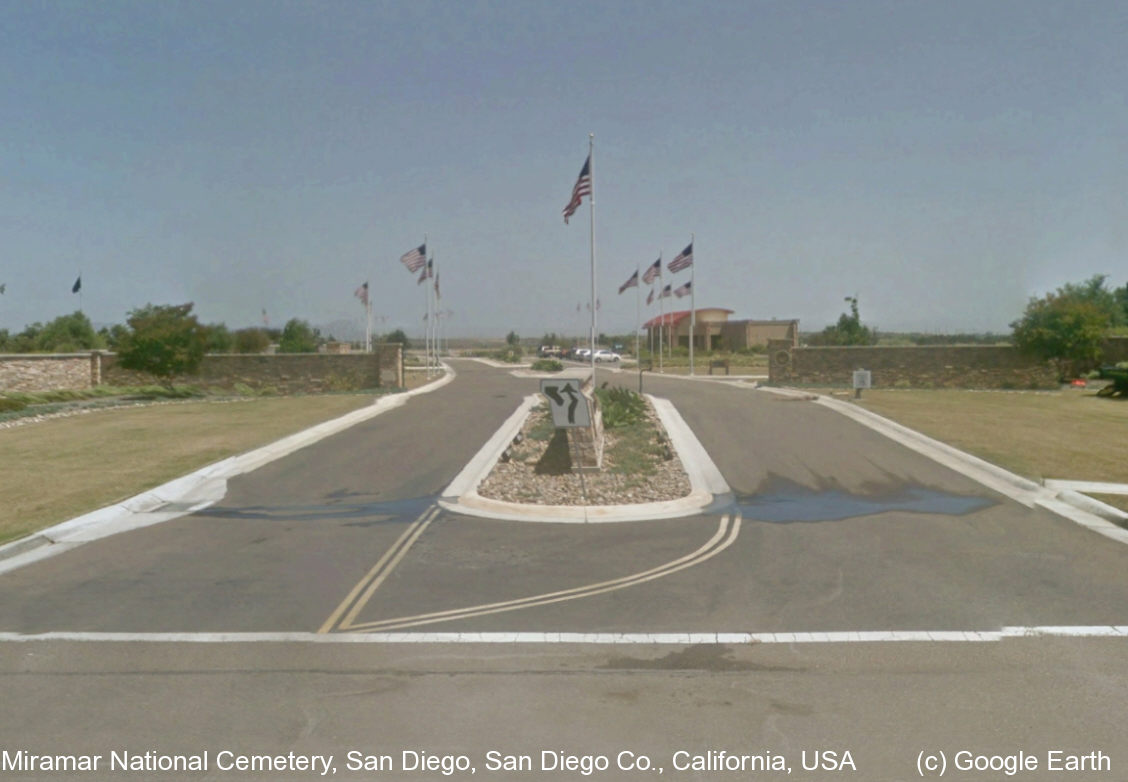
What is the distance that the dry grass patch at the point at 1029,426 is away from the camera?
55.3 ft

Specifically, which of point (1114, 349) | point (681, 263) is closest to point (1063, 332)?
point (1114, 349)

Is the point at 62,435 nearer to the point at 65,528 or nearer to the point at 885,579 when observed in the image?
the point at 65,528

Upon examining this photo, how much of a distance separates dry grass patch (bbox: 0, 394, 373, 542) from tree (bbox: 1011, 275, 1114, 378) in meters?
25.5

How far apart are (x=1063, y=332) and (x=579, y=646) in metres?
35.6

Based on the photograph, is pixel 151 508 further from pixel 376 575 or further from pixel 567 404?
pixel 567 404

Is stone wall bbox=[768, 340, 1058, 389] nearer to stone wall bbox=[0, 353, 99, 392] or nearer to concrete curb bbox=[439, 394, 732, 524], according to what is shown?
concrete curb bbox=[439, 394, 732, 524]

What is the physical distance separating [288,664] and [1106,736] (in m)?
5.41

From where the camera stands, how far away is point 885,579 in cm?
973

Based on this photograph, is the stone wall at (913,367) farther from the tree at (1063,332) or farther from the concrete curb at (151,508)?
the concrete curb at (151,508)

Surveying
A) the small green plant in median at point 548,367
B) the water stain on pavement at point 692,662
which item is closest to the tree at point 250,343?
the small green plant in median at point 548,367

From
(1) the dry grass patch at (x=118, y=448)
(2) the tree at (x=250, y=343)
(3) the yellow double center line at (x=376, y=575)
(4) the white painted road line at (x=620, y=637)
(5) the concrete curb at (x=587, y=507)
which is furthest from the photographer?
(2) the tree at (x=250, y=343)

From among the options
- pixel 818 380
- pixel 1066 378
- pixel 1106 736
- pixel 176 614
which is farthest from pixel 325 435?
pixel 1066 378

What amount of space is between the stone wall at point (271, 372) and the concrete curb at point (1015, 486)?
2069 centimetres

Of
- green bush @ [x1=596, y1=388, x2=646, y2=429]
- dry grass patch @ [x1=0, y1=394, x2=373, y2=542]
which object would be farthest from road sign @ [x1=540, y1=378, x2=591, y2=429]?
green bush @ [x1=596, y1=388, x2=646, y2=429]
